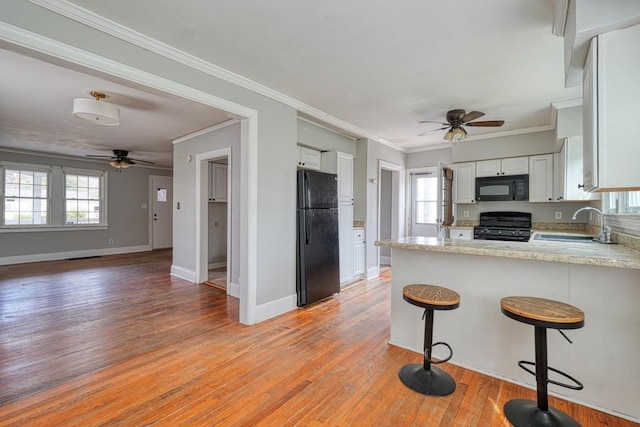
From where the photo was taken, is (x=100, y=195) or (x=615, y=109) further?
(x=100, y=195)

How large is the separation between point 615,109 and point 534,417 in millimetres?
1797

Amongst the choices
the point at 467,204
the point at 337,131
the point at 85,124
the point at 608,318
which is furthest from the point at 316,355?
the point at 85,124

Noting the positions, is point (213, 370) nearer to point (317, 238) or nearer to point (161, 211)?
point (317, 238)

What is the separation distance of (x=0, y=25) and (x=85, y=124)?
3.37 m

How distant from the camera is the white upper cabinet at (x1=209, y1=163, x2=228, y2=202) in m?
5.66

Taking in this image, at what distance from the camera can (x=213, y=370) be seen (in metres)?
2.31

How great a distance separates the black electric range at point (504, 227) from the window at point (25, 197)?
30.4ft

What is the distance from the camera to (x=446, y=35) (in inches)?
88.9

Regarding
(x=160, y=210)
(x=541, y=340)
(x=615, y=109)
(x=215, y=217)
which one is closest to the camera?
(x=615, y=109)

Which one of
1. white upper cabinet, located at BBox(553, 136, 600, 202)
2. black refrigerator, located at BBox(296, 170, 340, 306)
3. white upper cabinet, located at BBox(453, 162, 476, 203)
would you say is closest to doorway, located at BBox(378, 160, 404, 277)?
white upper cabinet, located at BBox(453, 162, 476, 203)

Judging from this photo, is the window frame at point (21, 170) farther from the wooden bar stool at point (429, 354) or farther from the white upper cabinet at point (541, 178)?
the white upper cabinet at point (541, 178)

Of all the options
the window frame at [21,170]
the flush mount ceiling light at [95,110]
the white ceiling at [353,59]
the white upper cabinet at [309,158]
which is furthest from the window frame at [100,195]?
the white upper cabinet at [309,158]

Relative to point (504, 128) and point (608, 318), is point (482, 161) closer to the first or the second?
point (504, 128)

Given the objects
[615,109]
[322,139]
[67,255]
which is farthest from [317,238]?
[67,255]
